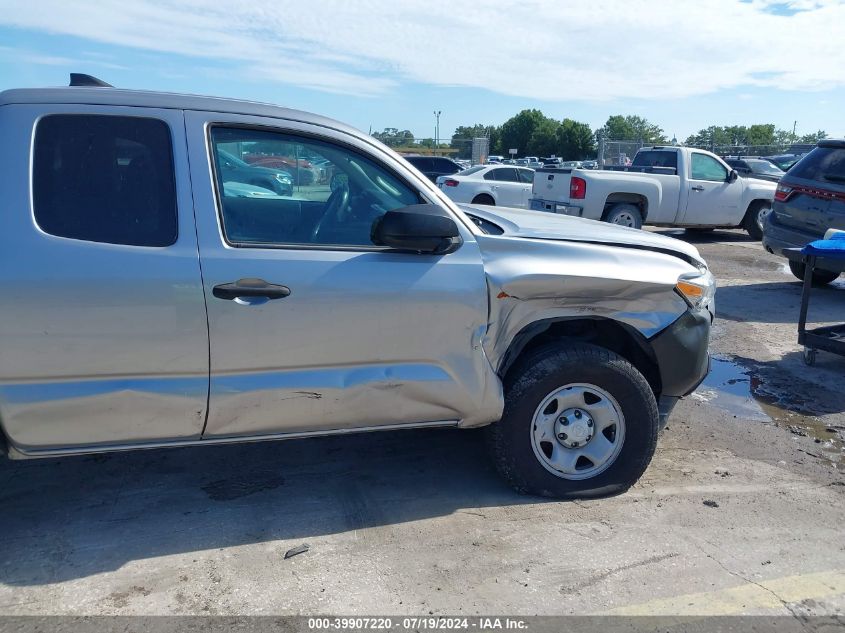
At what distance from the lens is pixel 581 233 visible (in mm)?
4020

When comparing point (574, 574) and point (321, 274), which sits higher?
point (321, 274)

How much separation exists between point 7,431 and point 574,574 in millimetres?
2514

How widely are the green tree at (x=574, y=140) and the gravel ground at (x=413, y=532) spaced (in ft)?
299

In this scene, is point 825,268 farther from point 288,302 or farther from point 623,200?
point 623,200

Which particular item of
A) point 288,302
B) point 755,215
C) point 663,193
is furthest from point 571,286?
point 755,215

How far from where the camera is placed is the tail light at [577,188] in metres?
12.7

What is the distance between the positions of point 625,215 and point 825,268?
7.58 meters

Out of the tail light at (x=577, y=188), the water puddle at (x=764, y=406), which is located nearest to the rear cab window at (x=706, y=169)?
the tail light at (x=577, y=188)

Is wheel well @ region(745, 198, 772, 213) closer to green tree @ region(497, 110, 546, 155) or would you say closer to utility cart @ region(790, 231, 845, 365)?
utility cart @ region(790, 231, 845, 365)

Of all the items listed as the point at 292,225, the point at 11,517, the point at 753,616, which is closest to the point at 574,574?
the point at 753,616

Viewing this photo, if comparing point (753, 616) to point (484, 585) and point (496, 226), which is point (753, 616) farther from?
point (496, 226)

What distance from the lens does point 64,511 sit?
357 centimetres

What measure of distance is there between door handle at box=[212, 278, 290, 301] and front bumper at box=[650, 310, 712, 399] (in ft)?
6.53

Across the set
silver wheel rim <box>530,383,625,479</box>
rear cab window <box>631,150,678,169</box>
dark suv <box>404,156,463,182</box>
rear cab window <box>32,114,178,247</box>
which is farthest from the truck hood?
dark suv <box>404,156,463,182</box>
